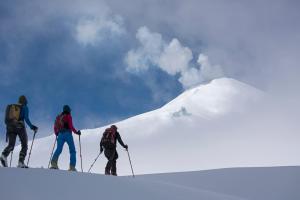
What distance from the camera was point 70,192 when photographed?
8.04 meters

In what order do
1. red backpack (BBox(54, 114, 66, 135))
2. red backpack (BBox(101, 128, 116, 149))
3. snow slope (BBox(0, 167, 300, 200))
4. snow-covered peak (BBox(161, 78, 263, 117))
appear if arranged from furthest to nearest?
snow-covered peak (BBox(161, 78, 263, 117))
red backpack (BBox(101, 128, 116, 149))
red backpack (BBox(54, 114, 66, 135))
snow slope (BBox(0, 167, 300, 200))

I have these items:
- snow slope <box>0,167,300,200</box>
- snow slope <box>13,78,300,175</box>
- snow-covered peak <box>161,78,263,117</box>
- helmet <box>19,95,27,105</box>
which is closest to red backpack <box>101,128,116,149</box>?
snow slope <box>0,167,300,200</box>

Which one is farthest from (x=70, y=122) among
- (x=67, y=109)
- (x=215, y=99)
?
(x=215, y=99)

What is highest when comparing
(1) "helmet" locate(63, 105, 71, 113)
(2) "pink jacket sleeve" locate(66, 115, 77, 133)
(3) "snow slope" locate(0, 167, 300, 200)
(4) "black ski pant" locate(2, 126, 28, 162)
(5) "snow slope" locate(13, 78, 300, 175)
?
(5) "snow slope" locate(13, 78, 300, 175)

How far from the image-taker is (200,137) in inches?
4852

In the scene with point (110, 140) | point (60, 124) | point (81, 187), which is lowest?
point (81, 187)

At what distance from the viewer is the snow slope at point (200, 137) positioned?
92750mm

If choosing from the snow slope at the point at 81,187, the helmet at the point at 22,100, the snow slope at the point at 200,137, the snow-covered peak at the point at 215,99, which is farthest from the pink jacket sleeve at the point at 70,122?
the snow-covered peak at the point at 215,99

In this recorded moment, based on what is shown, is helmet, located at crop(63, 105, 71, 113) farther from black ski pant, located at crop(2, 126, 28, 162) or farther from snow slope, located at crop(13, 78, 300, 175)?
snow slope, located at crop(13, 78, 300, 175)

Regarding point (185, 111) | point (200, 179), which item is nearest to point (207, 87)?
point (185, 111)

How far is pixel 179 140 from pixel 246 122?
25.2 m

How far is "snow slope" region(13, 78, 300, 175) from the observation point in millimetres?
92750

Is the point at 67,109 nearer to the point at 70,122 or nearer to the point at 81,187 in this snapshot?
the point at 70,122

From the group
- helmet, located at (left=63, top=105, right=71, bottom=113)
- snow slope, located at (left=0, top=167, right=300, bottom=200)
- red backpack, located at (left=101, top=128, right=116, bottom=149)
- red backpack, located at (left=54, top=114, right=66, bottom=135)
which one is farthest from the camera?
red backpack, located at (left=101, top=128, right=116, bottom=149)
